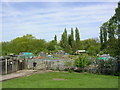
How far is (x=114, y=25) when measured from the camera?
22.5 m

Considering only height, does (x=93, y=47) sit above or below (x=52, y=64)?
above

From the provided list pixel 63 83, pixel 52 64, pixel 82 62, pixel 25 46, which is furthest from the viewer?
pixel 25 46

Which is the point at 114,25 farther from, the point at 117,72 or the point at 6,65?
the point at 6,65

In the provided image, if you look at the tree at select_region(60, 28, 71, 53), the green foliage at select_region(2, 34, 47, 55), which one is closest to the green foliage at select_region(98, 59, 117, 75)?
the green foliage at select_region(2, 34, 47, 55)

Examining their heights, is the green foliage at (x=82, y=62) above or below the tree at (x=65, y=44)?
below

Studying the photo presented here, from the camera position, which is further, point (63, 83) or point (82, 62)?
point (82, 62)

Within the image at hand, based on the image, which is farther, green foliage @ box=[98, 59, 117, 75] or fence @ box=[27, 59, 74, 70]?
fence @ box=[27, 59, 74, 70]

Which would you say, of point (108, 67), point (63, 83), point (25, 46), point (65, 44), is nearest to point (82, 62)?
point (108, 67)

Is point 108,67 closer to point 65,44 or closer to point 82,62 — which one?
point 82,62

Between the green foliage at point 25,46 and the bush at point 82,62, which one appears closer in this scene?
the bush at point 82,62

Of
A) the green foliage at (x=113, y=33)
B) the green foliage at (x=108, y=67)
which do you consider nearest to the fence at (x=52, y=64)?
the green foliage at (x=108, y=67)

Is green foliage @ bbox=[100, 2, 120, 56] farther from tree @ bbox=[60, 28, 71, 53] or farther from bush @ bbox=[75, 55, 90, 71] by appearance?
tree @ bbox=[60, 28, 71, 53]

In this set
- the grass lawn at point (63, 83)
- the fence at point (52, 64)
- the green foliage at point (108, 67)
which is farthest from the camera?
the fence at point (52, 64)

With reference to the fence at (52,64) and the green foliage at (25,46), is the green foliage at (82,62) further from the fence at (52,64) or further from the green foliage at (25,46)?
the green foliage at (25,46)
